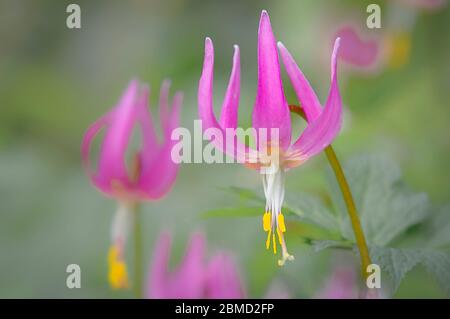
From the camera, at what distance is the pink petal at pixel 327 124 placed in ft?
3.10

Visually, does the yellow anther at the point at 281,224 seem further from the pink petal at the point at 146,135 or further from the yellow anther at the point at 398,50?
the yellow anther at the point at 398,50

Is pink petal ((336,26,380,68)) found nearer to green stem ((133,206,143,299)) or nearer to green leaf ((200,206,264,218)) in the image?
green stem ((133,206,143,299))

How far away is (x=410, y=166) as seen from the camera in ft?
6.81

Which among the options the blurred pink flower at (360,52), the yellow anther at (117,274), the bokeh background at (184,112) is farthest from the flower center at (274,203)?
the blurred pink flower at (360,52)

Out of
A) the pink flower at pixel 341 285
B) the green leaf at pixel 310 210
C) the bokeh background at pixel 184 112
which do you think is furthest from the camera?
the bokeh background at pixel 184 112

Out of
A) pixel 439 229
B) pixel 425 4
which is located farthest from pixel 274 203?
pixel 425 4

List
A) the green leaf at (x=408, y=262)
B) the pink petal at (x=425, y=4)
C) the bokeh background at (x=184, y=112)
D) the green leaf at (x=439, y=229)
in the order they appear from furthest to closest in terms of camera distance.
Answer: the pink petal at (x=425, y=4) → the bokeh background at (x=184, y=112) → the green leaf at (x=439, y=229) → the green leaf at (x=408, y=262)

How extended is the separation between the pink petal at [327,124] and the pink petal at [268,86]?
3 centimetres

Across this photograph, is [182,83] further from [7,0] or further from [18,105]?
[7,0]

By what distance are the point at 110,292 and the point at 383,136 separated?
0.85 m

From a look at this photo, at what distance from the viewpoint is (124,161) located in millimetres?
1411

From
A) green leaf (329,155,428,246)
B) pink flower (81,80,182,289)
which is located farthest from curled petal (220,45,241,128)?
pink flower (81,80,182,289)

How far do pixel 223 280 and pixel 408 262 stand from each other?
410 millimetres

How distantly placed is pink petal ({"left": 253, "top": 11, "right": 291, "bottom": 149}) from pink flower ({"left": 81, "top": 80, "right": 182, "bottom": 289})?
0.35 m
